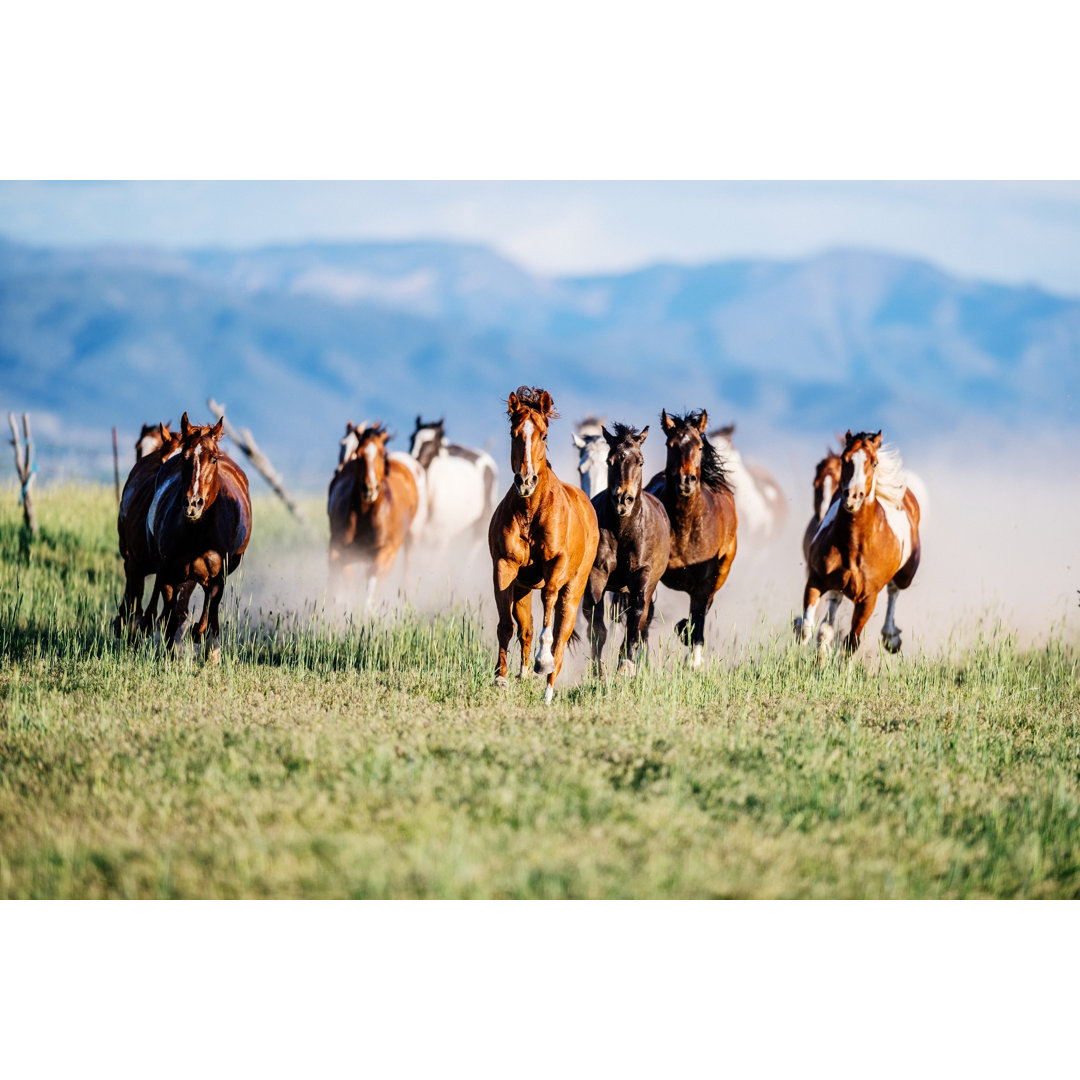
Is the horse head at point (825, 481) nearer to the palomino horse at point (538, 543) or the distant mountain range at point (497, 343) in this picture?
the palomino horse at point (538, 543)

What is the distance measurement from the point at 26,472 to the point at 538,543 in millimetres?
10092

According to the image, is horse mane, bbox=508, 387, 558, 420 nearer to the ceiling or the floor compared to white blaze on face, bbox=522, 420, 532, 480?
nearer to the ceiling

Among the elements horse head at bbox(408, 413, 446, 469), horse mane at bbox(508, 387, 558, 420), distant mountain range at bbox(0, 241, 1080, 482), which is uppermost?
distant mountain range at bbox(0, 241, 1080, 482)

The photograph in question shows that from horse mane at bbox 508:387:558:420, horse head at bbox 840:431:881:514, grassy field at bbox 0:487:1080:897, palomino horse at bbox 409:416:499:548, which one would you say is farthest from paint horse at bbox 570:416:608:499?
palomino horse at bbox 409:416:499:548

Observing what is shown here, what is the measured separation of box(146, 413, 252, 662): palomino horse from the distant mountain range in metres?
73.8

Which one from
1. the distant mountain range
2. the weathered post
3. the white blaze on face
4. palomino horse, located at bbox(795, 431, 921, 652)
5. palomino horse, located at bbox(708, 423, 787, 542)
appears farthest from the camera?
the distant mountain range

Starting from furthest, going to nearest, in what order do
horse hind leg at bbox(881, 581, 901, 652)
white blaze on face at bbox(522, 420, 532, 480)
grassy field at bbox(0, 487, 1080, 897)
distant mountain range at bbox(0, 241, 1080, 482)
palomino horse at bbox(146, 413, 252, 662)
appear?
distant mountain range at bbox(0, 241, 1080, 482)
horse hind leg at bbox(881, 581, 901, 652)
palomino horse at bbox(146, 413, 252, 662)
white blaze on face at bbox(522, 420, 532, 480)
grassy field at bbox(0, 487, 1080, 897)

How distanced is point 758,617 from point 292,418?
101 metres

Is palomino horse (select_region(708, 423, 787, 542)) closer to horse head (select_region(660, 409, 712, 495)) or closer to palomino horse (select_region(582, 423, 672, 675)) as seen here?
horse head (select_region(660, 409, 712, 495))

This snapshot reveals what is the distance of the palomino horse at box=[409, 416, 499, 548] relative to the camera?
571 inches

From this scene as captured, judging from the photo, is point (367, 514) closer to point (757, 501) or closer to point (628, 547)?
point (628, 547)

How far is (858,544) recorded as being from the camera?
9.57 m

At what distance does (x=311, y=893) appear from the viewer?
190 inches

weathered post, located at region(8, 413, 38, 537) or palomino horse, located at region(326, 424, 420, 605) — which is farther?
weathered post, located at region(8, 413, 38, 537)
